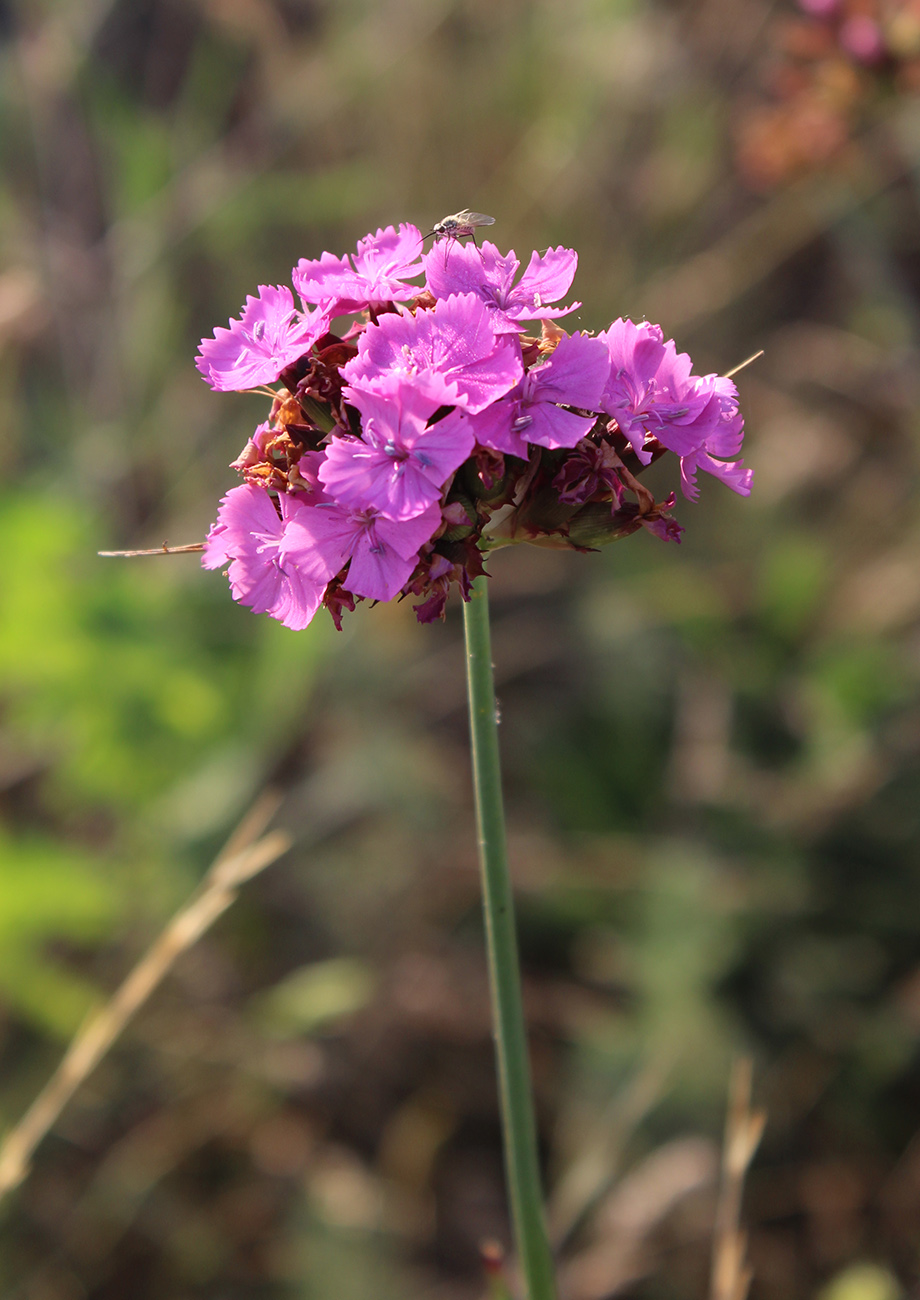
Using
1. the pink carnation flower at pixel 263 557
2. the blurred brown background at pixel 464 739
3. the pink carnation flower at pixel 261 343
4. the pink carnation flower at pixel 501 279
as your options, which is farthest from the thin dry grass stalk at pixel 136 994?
the blurred brown background at pixel 464 739

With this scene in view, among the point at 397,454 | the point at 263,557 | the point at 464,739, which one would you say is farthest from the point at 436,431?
the point at 464,739

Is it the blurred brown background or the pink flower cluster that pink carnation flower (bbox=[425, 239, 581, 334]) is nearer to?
the pink flower cluster

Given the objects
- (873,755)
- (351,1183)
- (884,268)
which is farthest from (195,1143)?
(884,268)

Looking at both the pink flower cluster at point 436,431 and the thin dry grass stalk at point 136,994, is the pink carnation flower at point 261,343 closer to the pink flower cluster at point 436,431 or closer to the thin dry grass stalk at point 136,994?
the pink flower cluster at point 436,431

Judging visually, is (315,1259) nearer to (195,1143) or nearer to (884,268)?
(195,1143)

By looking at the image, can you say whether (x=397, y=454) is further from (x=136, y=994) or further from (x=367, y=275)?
(x=136, y=994)
